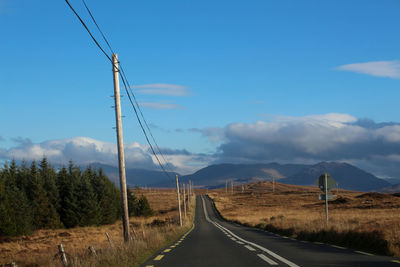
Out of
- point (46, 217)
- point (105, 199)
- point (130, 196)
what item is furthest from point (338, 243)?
point (130, 196)

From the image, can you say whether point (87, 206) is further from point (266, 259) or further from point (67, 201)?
point (266, 259)

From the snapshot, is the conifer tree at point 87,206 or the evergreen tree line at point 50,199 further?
the conifer tree at point 87,206

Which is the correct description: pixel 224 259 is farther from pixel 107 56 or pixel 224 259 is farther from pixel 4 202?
pixel 4 202

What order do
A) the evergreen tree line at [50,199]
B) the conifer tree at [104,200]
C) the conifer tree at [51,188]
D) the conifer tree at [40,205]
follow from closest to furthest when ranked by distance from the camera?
the evergreen tree line at [50,199] < the conifer tree at [40,205] < the conifer tree at [51,188] < the conifer tree at [104,200]

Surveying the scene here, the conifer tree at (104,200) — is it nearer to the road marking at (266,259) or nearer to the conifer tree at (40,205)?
the conifer tree at (40,205)

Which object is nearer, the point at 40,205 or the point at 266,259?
the point at 266,259

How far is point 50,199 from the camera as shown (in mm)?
73875

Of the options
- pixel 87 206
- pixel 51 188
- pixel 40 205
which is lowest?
pixel 87 206

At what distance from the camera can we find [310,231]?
22.9 m

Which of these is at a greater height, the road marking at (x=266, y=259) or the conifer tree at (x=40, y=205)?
the road marking at (x=266, y=259)

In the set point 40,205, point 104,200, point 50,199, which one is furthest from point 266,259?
point 104,200

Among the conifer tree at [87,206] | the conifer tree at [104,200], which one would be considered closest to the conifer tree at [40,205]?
the conifer tree at [87,206]

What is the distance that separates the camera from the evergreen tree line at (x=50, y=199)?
6334 centimetres

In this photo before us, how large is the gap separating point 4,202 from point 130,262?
5461 centimetres
